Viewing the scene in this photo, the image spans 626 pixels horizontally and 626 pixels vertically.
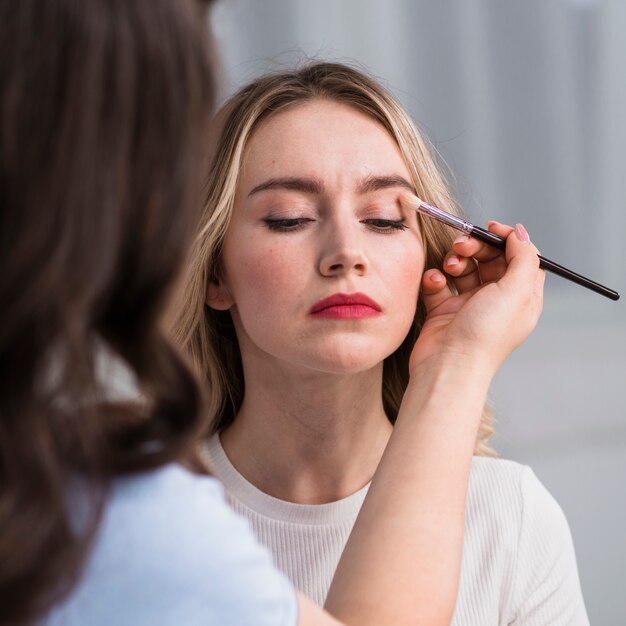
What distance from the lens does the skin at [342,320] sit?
948 mm

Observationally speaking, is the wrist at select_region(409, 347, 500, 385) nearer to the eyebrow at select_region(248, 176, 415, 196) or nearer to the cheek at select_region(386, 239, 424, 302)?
the cheek at select_region(386, 239, 424, 302)

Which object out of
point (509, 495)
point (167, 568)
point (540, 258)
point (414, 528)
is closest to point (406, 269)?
point (540, 258)

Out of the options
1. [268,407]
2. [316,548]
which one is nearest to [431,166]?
[268,407]

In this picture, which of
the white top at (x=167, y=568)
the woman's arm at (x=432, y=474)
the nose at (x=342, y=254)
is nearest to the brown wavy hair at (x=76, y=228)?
the white top at (x=167, y=568)

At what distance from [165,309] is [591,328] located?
178 cm

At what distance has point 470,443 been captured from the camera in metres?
0.81

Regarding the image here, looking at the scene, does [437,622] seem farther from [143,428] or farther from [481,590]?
[481,590]

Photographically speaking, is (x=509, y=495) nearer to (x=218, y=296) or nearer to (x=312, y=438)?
(x=312, y=438)

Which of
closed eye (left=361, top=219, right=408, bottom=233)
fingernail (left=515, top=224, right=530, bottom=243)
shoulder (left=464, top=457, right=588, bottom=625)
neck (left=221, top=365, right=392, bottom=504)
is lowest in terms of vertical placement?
shoulder (left=464, top=457, right=588, bottom=625)

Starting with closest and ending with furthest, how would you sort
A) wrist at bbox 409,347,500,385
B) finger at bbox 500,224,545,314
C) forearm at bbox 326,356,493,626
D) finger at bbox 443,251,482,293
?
forearm at bbox 326,356,493,626 → wrist at bbox 409,347,500,385 → finger at bbox 500,224,545,314 → finger at bbox 443,251,482,293

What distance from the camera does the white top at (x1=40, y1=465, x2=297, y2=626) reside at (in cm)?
55

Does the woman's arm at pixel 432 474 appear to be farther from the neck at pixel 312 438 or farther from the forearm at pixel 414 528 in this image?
the neck at pixel 312 438

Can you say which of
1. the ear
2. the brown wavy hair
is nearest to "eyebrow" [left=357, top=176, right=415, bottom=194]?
the ear

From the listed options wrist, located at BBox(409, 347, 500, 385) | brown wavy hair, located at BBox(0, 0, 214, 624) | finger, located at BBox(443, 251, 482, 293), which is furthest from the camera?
finger, located at BBox(443, 251, 482, 293)
